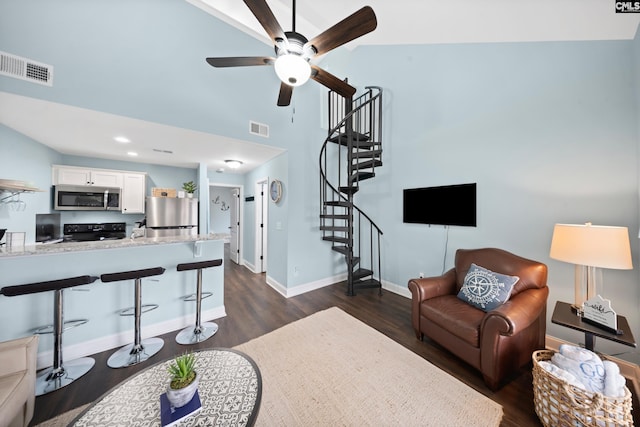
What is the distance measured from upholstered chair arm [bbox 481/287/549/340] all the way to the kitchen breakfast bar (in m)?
2.80

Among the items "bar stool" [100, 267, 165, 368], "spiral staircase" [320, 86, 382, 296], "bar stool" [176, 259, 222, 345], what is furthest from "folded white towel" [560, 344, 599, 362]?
"bar stool" [100, 267, 165, 368]

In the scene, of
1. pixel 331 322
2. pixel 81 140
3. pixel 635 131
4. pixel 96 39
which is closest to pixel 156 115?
pixel 96 39

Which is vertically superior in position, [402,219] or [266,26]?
[266,26]

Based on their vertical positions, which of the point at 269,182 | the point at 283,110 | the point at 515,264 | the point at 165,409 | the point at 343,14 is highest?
the point at 343,14

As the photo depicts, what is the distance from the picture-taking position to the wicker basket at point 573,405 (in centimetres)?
110

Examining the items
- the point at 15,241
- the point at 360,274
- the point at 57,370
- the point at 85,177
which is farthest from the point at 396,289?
the point at 85,177

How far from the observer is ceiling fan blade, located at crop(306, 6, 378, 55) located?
1.33 metres

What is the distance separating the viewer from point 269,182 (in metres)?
3.89

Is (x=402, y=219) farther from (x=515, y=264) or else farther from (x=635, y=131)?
(x=635, y=131)

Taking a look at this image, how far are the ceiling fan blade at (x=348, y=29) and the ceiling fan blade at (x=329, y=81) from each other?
0.15 m

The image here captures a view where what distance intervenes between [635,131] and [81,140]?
19.2 ft

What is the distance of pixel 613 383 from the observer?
1176mm
